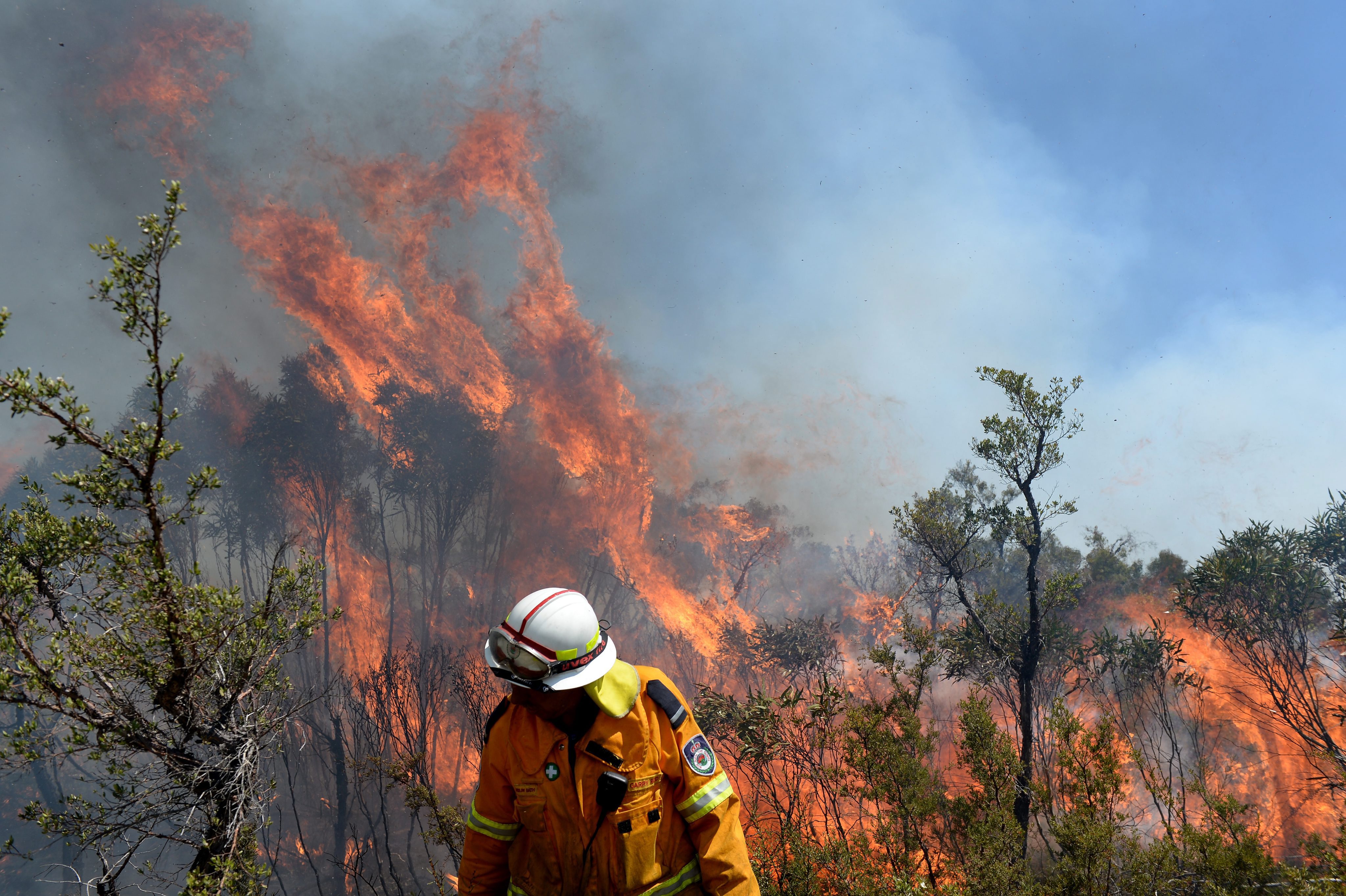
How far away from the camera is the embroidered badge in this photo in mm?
2443

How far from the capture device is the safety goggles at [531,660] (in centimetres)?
239

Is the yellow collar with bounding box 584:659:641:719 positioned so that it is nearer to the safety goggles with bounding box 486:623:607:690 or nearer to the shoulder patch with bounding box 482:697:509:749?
the safety goggles with bounding box 486:623:607:690

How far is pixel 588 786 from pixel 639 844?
337mm

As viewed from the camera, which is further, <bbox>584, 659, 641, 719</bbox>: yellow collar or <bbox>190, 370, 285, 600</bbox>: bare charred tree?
<bbox>190, 370, 285, 600</bbox>: bare charred tree

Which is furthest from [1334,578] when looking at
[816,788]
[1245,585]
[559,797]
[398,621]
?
[398,621]

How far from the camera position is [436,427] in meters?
34.1

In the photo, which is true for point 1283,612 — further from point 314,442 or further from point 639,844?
point 314,442

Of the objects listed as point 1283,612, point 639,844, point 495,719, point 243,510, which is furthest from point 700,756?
point 243,510

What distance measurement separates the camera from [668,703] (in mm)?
2525

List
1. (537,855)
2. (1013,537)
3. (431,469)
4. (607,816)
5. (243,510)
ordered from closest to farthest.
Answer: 1. (607,816)
2. (537,855)
3. (1013,537)
4. (243,510)
5. (431,469)

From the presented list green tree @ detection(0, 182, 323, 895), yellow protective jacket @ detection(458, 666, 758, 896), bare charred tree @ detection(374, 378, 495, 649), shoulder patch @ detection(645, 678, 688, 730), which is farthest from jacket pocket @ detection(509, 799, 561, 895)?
bare charred tree @ detection(374, 378, 495, 649)

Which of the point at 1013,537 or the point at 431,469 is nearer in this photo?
the point at 1013,537

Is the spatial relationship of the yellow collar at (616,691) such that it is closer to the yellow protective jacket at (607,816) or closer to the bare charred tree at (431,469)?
the yellow protective jacket at (607,816)

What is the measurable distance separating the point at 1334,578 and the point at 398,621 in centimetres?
3798
